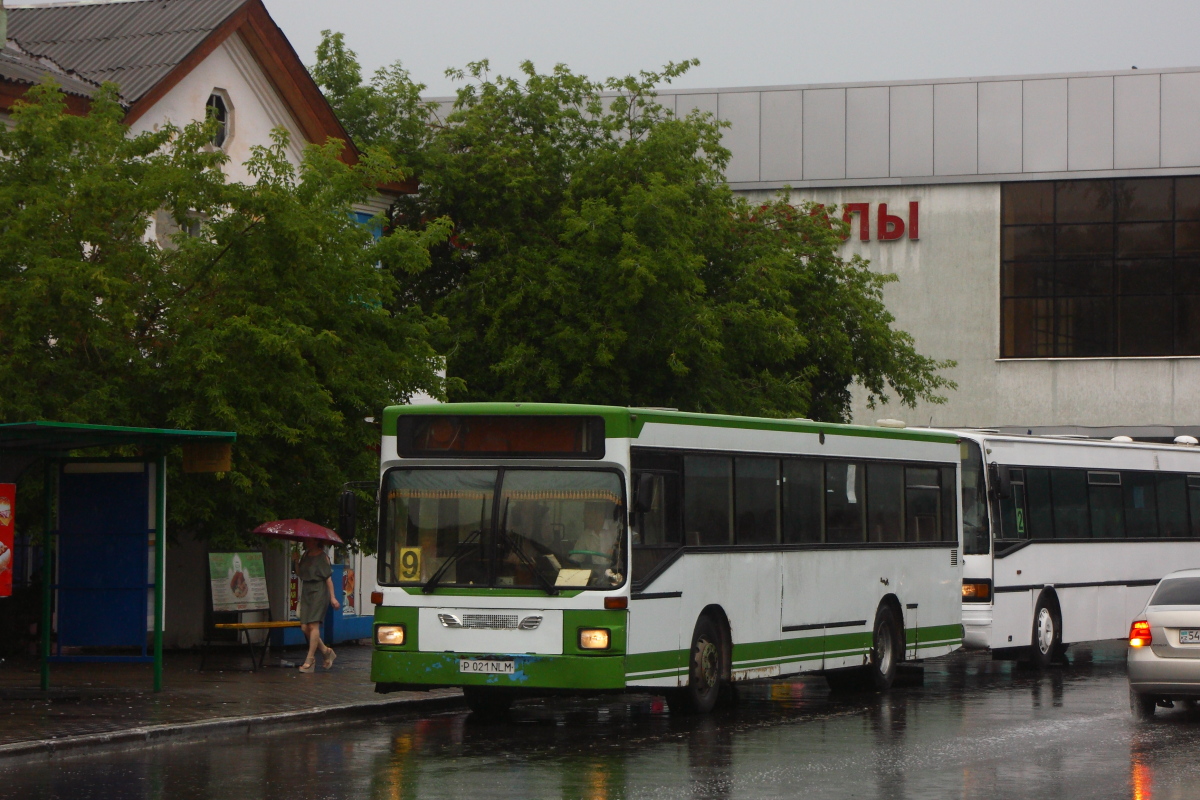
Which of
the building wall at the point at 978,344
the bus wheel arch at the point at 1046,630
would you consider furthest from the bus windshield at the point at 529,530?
the building wall at the point at 978,344

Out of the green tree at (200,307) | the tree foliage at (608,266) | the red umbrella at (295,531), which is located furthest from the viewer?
the tree foliage at (608,266)

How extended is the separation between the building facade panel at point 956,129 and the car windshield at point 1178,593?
3685cm

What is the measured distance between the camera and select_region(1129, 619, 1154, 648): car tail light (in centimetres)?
1553

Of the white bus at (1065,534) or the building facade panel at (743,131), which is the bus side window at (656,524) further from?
the building facade panel at (743,131)

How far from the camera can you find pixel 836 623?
18.3m

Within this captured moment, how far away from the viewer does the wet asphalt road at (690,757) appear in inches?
443

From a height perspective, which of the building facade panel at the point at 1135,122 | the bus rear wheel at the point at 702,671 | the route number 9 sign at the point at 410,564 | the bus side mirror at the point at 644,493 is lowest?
the bus rear wheel at the point at 702,671

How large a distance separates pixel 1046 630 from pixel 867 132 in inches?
1207

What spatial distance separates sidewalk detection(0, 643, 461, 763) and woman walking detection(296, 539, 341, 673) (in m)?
0.37

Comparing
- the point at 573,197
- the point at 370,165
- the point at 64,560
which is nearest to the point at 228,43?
the point at 573,197

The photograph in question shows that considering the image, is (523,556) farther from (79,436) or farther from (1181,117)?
(1181,117)

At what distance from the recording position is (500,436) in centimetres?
1495

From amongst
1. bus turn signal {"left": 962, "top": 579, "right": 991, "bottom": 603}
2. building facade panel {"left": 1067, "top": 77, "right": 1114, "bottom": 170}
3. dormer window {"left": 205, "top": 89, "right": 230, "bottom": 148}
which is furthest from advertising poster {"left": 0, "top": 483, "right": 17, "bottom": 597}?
building facade panel {"left": 1067, "top": 77, "right": 1114, "bottom": 170}

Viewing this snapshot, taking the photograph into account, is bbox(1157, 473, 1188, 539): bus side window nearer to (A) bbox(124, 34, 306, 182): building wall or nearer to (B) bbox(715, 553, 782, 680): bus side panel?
(B) bbox(715, 553, 782, 680): bus side panel
